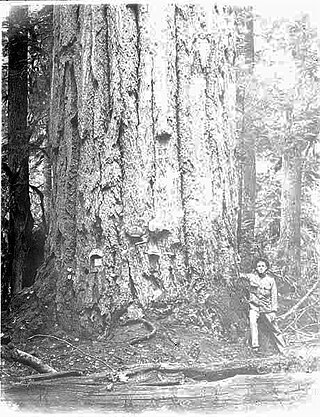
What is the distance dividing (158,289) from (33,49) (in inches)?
40.2

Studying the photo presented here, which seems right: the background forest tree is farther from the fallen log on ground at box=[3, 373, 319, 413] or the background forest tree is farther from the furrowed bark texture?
the fallen log on ground at box=[3, 373, 319, 413]

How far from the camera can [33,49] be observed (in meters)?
2.47

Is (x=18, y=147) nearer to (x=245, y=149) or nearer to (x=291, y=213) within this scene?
(x=245, y=149)

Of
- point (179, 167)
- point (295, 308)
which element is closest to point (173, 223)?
point (179, 167)

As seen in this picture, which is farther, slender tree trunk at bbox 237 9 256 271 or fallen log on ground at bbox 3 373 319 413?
slender tree trunk at bbox 237 9 256 271

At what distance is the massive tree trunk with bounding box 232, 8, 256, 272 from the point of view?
7.62ft

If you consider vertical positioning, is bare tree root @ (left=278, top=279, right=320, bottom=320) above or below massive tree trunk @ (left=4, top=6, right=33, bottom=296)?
below

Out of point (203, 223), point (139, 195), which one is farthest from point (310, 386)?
point (139, 195)

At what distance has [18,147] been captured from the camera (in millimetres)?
2484

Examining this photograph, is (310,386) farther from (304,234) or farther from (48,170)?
(48,170)

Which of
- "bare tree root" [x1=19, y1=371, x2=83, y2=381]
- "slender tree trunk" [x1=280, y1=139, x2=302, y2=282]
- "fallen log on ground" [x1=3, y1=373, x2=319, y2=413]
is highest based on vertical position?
"slender tree trunk" [x1=280, y1=139, x2=302, y2=282]

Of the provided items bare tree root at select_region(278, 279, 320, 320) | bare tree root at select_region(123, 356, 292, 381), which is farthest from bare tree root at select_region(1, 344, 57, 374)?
bare tree root at select_region(278, 279, 320, 320)

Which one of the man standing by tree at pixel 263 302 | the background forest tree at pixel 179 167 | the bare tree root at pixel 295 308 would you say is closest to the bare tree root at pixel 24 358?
the background forest tree at pixel 179 167

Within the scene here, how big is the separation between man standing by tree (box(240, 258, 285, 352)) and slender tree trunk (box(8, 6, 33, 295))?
819 mm
